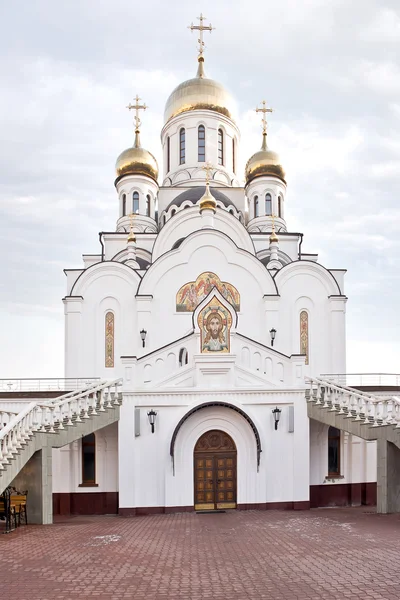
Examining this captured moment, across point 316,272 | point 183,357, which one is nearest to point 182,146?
point 316,272

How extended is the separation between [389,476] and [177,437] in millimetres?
5190

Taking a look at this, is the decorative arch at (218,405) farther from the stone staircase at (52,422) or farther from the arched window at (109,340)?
the arched window at (109,340)

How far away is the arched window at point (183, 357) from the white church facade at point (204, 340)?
4 centimetres

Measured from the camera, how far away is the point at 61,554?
9.59 metres

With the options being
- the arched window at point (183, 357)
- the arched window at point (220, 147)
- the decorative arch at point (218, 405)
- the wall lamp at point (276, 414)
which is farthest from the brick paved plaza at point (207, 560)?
the arched window at point (220, 147)

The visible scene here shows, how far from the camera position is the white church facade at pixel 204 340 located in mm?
14961

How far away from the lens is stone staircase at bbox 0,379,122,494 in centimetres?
1202

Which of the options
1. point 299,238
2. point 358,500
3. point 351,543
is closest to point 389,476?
point 351,543

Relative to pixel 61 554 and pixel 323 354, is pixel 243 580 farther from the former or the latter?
pixel 323 354

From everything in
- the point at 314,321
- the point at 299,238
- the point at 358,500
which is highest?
the point at 299,238

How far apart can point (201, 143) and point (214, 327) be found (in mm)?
14894

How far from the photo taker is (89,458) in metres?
17.1

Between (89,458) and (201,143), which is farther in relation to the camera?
(201,143)

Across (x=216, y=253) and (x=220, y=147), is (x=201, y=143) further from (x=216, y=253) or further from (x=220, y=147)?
(x=216, y=253)
